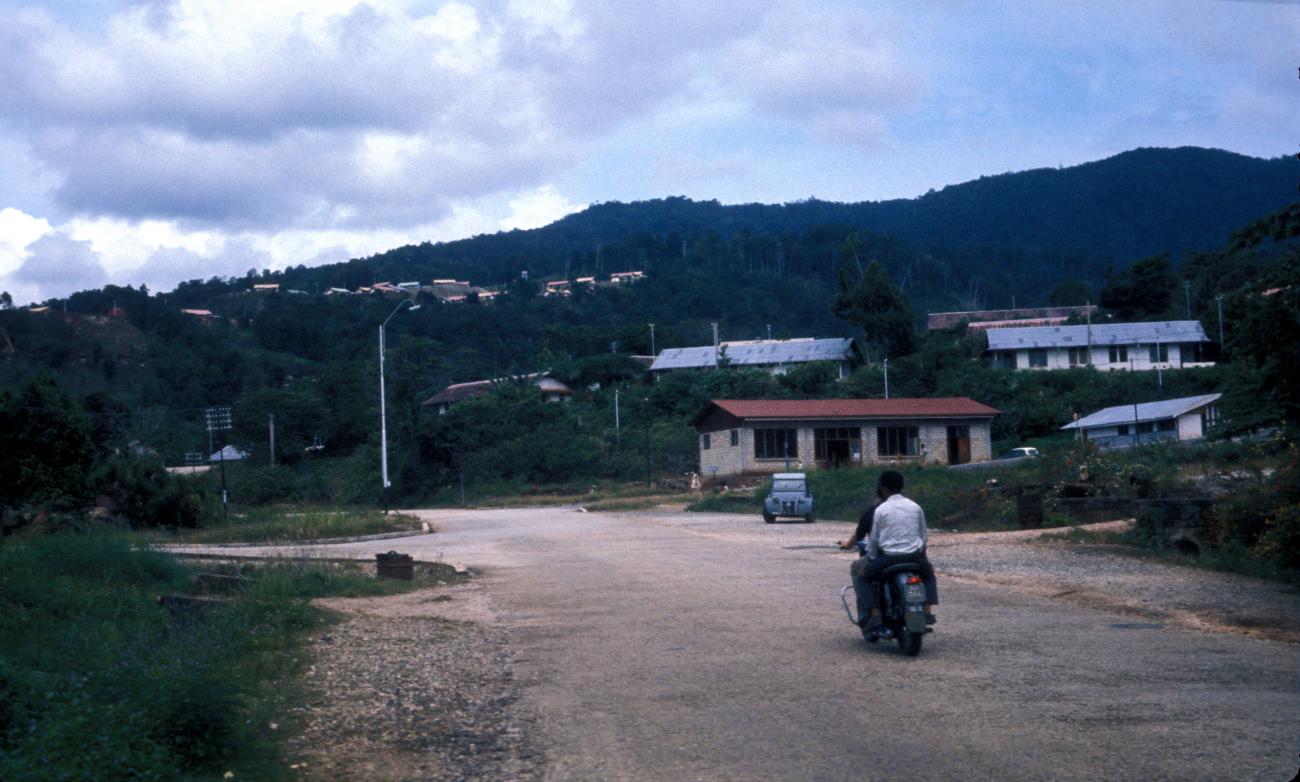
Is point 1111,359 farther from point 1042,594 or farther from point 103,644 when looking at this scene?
point 103,644

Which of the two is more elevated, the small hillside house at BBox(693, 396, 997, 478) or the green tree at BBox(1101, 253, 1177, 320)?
the green tree at BBox(1101, 253, 1177, 320)

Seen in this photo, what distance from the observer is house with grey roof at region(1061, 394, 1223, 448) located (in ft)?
182

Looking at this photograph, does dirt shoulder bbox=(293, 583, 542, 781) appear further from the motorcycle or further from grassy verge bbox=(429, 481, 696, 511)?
grassy verge bbox=(429, 481, 696, 511)

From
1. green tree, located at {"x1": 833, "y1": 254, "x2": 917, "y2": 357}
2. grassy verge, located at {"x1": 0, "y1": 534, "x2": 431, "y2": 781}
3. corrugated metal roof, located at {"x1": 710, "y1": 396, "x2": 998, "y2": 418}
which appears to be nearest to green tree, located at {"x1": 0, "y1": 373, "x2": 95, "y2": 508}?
grassy verge, located at {"x1": 0, "y1": 534, "x2": 431, "y2": 781}

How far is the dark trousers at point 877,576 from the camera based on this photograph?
986 cm

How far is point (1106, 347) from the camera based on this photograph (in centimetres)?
8456

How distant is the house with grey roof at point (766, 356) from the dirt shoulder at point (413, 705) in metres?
76.7

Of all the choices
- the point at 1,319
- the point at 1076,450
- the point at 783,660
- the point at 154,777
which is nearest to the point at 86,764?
the point at 154,777

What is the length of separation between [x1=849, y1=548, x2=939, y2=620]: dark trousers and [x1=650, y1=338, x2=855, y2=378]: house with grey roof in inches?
3041

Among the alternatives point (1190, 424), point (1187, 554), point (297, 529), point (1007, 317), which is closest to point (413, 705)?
point (1187, 554)

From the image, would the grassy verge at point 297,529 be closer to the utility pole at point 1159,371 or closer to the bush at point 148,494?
the bush at point 148,494

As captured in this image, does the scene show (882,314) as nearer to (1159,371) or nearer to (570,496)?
(1159,371)

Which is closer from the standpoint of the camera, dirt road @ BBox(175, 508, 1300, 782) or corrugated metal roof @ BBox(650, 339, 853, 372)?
dirt road @ BBox(175, 508, 1300, 782)

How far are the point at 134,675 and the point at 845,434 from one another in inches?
2205
